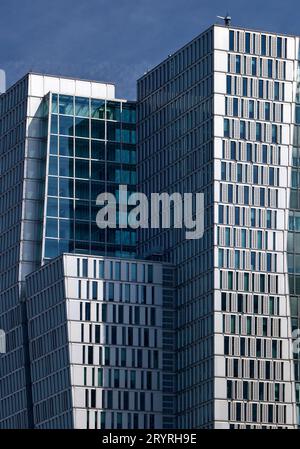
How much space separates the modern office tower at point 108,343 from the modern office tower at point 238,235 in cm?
223

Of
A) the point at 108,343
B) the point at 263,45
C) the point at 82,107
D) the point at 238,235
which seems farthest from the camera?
the point at 82,107

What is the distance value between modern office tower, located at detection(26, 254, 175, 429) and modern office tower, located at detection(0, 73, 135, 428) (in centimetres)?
890

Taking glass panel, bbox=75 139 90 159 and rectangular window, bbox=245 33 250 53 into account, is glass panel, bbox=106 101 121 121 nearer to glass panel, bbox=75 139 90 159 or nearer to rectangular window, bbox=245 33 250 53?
glass panel, bbox=75 139 90 159

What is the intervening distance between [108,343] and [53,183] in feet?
75.2

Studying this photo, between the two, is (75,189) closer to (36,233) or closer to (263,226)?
(36,233)

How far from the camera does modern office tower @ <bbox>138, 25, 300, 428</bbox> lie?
149125mm

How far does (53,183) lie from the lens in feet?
550

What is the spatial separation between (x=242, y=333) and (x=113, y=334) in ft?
47.0

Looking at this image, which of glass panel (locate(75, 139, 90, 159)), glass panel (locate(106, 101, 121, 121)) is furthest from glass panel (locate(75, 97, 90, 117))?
glass panel (locate(106, 101, 121, 121))

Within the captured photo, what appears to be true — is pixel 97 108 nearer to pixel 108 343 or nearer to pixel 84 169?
pixel 84 169

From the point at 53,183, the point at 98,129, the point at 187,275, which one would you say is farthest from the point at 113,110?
the point at 187,275

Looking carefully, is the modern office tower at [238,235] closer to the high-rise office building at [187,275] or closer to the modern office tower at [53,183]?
the high-rise office building at [187,275]

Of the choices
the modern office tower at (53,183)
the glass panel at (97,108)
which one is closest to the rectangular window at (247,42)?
the modern office tower at (53,183)

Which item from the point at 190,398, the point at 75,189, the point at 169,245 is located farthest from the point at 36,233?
the point at 190,398
